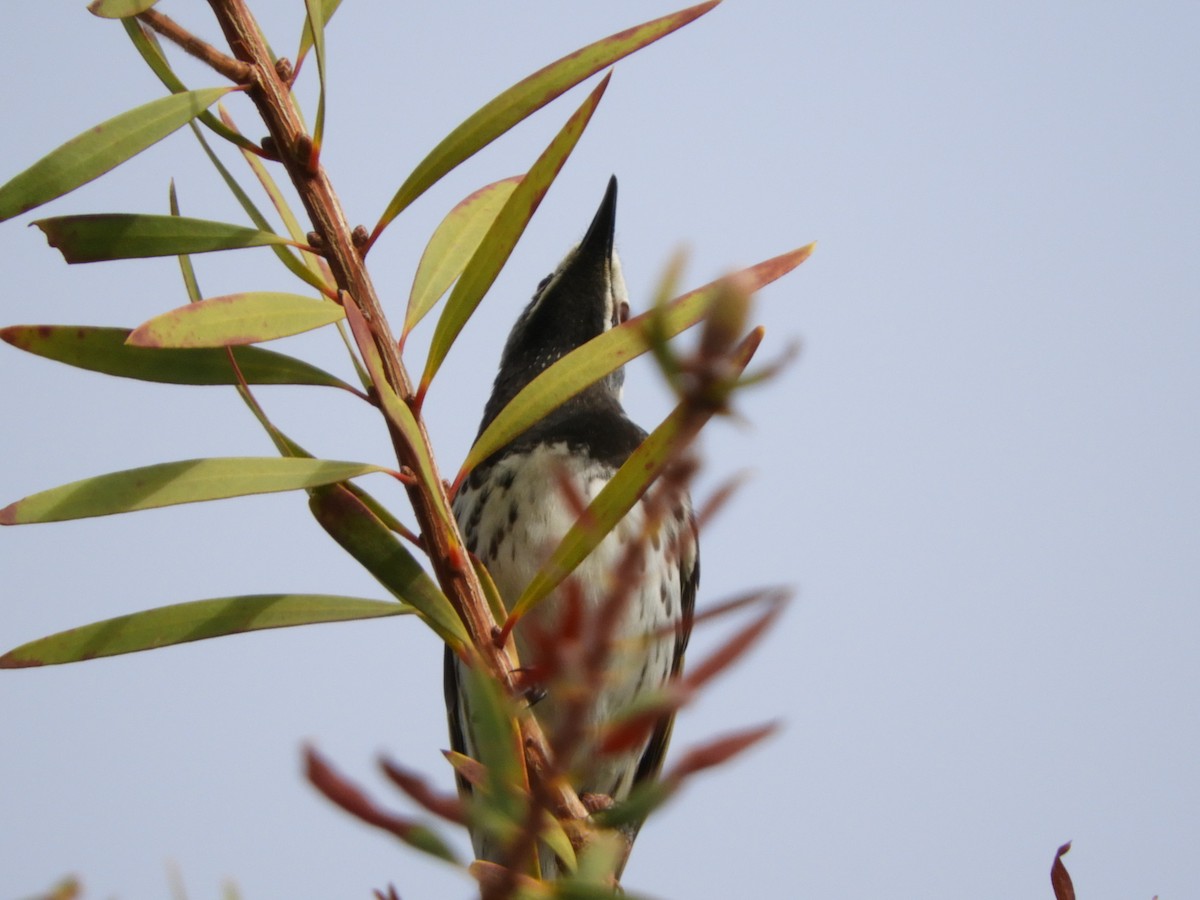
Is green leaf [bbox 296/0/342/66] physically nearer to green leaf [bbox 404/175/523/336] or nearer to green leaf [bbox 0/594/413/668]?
green leaf [bbox 404/175/523/336]

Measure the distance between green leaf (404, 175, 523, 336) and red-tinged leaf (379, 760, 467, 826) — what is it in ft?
3.51

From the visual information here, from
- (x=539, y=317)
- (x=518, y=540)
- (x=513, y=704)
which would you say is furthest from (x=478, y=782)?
(x=539, y=317)

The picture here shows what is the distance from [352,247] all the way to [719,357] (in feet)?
3.49

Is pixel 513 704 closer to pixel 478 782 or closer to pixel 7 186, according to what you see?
pixel 478 782

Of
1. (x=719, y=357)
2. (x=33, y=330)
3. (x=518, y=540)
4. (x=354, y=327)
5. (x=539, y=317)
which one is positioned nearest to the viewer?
(x=719, y=357)

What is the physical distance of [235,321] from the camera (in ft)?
3.97

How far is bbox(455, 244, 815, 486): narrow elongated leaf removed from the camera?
4.19 ft

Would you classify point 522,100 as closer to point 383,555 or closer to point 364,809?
point 383,555

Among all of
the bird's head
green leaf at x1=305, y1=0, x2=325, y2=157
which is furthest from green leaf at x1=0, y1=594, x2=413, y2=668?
the bird's head

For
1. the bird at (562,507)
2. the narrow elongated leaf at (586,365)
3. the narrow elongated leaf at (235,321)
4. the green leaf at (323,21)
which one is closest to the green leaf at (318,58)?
the green leaf at (323,21)

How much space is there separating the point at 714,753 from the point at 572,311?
163 inches

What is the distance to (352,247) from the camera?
136 centimetres

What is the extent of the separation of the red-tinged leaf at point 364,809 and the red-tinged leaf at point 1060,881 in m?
0.49

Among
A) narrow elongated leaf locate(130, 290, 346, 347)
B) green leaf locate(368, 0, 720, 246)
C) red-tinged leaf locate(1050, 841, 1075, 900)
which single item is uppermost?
green leaf locate(368, 0, 720, 246)
